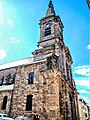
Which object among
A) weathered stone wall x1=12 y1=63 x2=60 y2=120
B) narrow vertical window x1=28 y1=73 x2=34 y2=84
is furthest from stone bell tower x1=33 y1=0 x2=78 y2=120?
narrow vertical window x1=28 y1=73 x2=34 y2=84

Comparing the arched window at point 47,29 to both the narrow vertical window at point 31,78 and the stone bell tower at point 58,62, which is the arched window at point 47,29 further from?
the narrow vertical window at point 31,78

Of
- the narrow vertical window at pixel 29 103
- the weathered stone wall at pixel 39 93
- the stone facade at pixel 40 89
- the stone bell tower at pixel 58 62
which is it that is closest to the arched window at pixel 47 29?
the stone bell tower at pixel 58 62

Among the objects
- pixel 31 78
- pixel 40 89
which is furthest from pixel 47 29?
pixel 40 89

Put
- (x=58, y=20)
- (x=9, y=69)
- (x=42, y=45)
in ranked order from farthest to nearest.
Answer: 1. (x=58, y=20)
2. (x=42, y=45)
3. (x=9, y=69)

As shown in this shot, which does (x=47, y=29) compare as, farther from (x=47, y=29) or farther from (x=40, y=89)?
(x=40, y=89)

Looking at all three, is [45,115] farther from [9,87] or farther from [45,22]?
[45,22]

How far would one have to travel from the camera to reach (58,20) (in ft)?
97.6

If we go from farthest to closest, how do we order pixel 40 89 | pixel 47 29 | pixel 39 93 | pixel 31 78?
pixel 47 29, pixel 31 78, pixel 40 89, pixel 39 93

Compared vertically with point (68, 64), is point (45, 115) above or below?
below

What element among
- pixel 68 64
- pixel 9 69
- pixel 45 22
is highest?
pixel 45 22

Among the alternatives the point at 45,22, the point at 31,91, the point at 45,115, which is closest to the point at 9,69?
the point at 31,91

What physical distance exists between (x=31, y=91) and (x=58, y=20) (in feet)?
59.5

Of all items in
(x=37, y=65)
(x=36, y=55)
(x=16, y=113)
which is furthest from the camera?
(x=36, y=55)

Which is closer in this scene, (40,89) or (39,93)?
(39,93)
